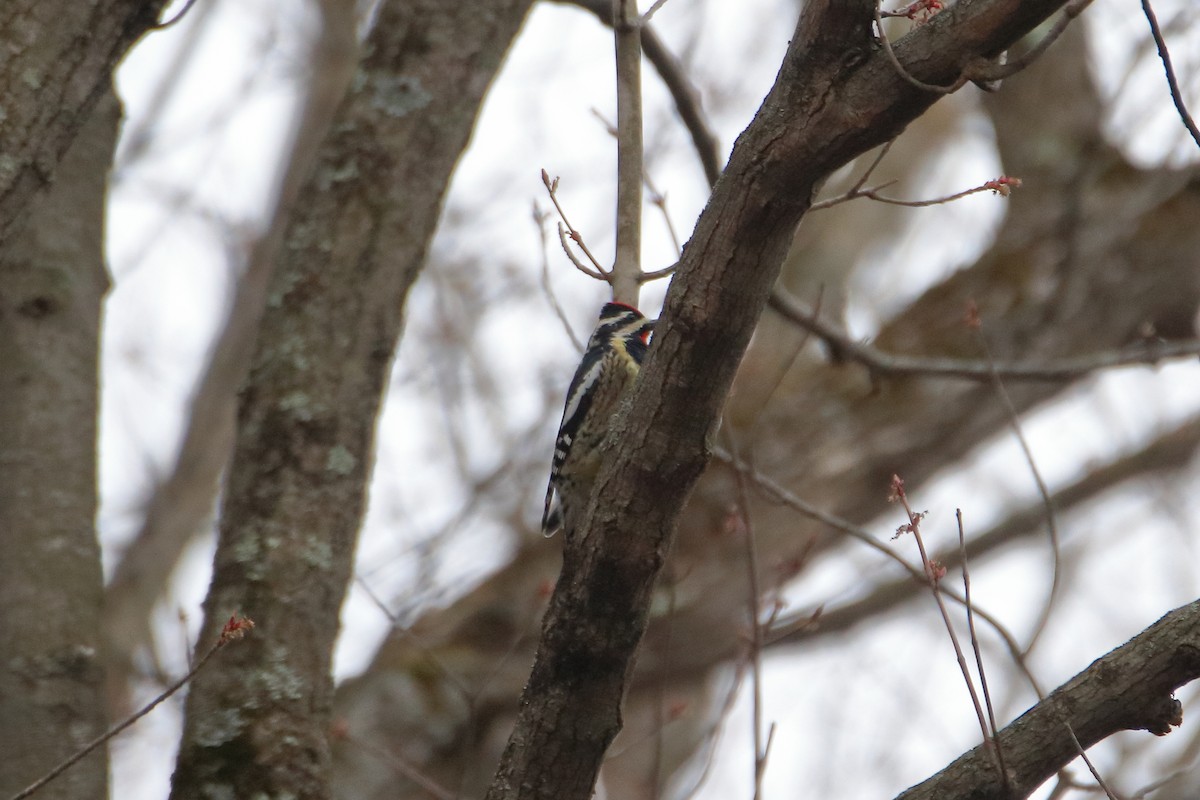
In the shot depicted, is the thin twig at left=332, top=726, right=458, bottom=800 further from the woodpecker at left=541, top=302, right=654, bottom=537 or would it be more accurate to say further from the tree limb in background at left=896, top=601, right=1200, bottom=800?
the tree limb in background at left=896, top=601, right=1200, bottom=800

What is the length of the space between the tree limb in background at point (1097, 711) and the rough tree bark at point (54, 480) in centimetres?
205

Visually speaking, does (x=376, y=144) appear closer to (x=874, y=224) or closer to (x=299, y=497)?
(x=299, y=497)

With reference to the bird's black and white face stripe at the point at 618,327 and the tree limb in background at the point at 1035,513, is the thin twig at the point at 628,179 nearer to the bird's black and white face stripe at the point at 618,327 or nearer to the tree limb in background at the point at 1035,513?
the bird's black and white face stripe at the point at 618,327

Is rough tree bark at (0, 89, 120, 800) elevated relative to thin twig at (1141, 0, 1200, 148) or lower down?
elevated

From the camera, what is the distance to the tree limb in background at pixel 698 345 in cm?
199

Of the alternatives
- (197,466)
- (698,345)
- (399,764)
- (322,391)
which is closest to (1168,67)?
(698,345)

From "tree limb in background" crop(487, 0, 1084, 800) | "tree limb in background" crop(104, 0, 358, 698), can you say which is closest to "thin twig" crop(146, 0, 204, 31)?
"tree limb in background" crop(487, 0, 1084, 800)

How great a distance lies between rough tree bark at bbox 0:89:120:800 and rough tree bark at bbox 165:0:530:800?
347mm

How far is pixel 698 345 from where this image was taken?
6.98 ft

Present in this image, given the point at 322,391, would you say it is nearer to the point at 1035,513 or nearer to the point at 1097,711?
the point at 1097,711

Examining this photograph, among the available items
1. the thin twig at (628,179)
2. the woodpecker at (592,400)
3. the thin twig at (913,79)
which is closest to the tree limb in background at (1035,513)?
the woodpecker at (592,400)

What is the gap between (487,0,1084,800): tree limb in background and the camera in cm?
199

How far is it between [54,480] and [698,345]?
6.33 feet

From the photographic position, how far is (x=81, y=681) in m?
3.06
